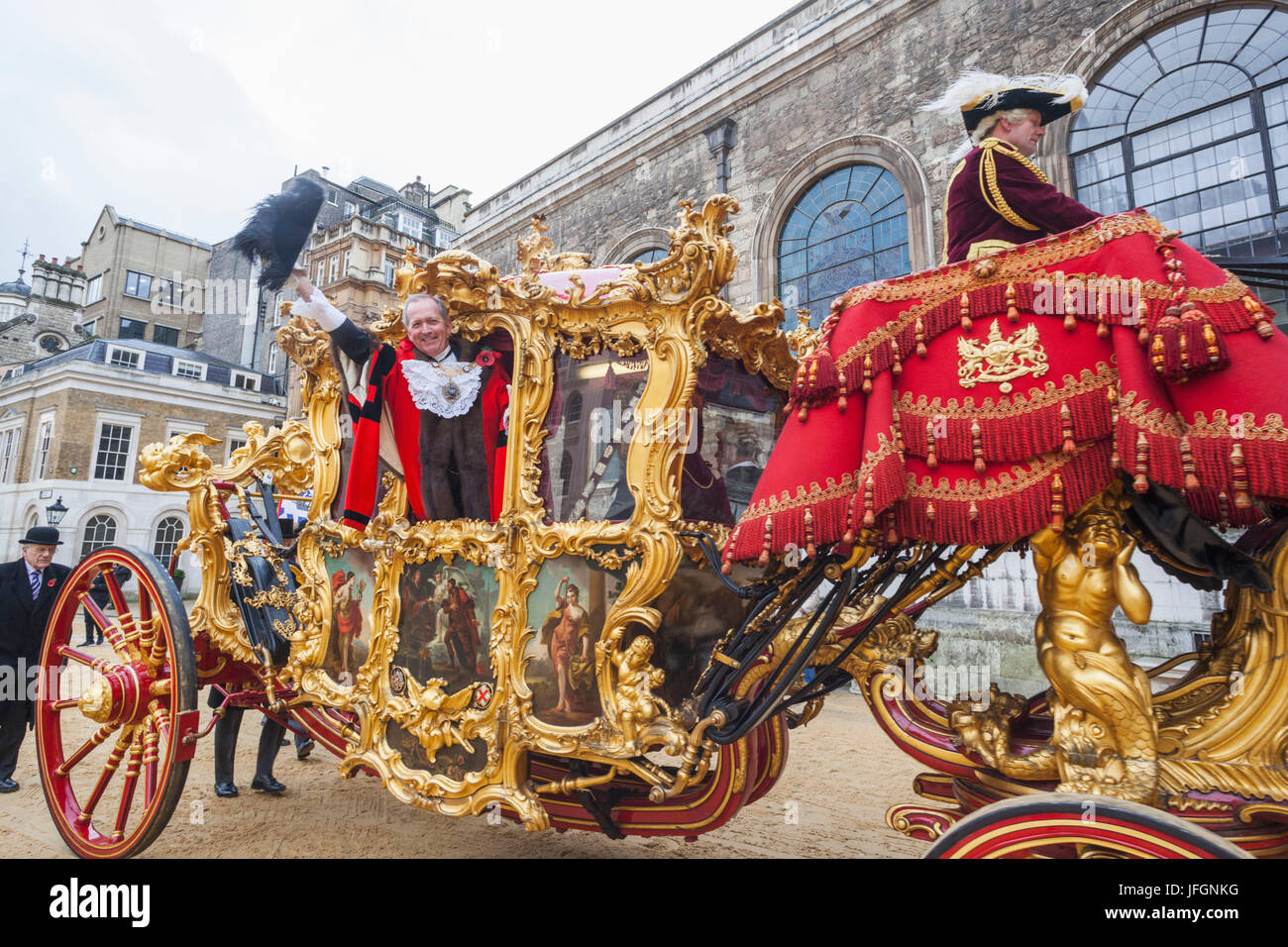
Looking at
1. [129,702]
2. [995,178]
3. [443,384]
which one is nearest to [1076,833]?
[995,178]

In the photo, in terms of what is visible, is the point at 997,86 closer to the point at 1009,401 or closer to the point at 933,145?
the point at 1009,401

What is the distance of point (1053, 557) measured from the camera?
6.17 ft

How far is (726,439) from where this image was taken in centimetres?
321

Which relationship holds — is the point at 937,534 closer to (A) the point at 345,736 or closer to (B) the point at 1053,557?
(B) the point at 1053,557

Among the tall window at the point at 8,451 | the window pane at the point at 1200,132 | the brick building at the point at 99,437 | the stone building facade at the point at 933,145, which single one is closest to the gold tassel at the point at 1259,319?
the stone building facade at the point at 933,145

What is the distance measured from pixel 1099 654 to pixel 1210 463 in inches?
21.0

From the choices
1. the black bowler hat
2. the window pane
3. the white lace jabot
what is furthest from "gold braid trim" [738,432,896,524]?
the window pane

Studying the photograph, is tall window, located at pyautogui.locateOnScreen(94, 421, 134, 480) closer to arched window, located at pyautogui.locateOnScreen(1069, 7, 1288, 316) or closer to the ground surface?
the ground surface

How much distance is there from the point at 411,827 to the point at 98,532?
70.7 feet

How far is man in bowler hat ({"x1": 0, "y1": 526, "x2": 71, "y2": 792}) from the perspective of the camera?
16.0 ft

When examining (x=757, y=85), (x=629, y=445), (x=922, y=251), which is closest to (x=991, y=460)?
(x=629, y=445)

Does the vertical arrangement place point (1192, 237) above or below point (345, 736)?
above

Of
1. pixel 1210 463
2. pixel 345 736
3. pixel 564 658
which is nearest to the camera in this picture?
pixel 1210 463

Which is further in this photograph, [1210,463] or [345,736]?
[345,736]
